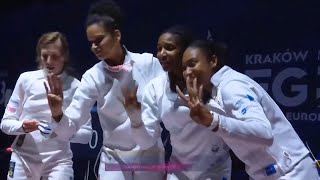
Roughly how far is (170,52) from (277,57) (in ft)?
2.99

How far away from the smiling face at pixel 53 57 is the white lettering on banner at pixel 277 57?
44.7 inches

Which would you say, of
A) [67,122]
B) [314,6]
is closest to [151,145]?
[67,122]

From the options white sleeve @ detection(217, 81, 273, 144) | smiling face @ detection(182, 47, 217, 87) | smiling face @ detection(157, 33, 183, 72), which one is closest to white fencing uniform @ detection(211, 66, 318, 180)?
white sleeve @ detection(217, 81, 273, 144)

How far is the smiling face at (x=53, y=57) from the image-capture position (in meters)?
3.44

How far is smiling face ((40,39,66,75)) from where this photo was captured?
3439 millimetres

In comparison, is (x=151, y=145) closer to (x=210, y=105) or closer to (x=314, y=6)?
(x=210, y=105)

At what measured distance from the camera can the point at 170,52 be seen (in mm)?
2762

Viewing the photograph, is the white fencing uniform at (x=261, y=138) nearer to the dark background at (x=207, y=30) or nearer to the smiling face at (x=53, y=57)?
the dark background at (x=207, y=30)

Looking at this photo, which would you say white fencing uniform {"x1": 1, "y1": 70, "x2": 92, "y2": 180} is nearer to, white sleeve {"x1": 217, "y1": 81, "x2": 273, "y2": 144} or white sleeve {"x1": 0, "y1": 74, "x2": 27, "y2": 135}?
white sleeve {"x1": 0, "y1": 74, "x2": 27, "y2": 135}

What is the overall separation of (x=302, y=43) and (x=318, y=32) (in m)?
0.12

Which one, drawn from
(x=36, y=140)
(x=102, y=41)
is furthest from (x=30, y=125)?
(x=102, y=41)

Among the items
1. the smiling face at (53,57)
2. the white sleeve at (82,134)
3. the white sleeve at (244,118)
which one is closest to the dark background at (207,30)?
the smiling face at (53,57)

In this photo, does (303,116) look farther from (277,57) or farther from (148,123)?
(148,123)

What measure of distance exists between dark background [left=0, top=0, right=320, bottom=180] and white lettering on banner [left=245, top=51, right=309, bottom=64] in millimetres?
19
